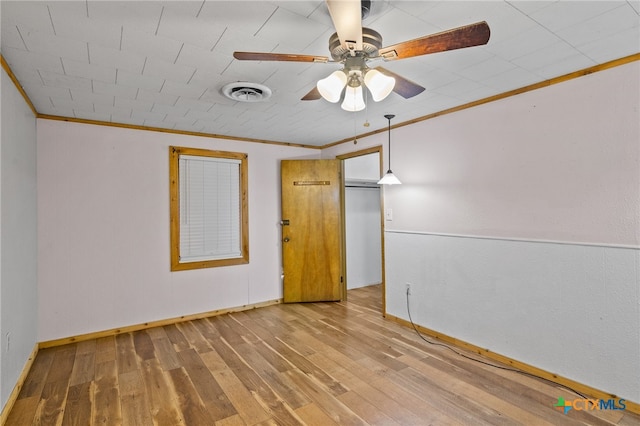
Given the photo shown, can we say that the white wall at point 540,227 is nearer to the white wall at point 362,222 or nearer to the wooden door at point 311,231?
the wooden door at point 311,231

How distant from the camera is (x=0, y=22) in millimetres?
1647

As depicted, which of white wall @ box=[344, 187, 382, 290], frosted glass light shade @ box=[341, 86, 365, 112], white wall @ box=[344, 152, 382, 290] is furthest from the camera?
white wall @ box=[344, 187, 382, 290]

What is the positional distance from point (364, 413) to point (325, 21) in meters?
2.37

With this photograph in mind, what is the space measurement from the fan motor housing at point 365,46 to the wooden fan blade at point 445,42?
0.10m

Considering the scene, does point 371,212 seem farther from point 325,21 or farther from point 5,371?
point 5,371

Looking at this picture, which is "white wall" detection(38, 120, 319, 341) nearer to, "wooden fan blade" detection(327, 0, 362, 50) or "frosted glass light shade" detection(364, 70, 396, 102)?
"frosted glass light shade" detection(364, 70, 396, 102)

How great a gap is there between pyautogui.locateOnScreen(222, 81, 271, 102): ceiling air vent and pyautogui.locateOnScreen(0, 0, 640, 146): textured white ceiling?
2.6 inches

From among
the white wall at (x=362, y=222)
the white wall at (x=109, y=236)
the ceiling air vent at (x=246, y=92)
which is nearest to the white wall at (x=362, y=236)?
the white wall at (x=362, y=222)

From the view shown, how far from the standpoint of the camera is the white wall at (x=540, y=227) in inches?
84.7

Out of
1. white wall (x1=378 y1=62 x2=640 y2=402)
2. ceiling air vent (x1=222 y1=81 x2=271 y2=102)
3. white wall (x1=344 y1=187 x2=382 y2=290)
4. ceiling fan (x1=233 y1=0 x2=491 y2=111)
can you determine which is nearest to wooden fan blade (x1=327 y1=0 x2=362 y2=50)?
ceiling fan (x1=233 y1=0 x2=491 y2=111)

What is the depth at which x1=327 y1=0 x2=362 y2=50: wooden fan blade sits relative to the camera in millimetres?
1172

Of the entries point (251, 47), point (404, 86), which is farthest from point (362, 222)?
point (251, 47)

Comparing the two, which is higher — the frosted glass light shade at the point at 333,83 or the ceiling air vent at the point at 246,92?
the ceiling air vent at the point at 246,92

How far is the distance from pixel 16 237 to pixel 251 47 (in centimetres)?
227
